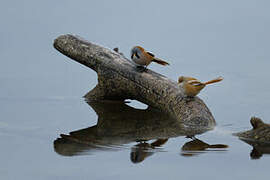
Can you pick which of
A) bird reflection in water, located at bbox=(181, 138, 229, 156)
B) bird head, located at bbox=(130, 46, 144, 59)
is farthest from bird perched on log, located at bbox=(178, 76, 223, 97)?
bird reflection in water, located at bbox=(181, 138, 229, 156)

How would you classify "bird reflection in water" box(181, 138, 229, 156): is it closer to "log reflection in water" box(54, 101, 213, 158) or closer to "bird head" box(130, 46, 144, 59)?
"log reflection in water" box(54, 101, 213, 158)

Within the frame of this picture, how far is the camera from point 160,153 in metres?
9.02

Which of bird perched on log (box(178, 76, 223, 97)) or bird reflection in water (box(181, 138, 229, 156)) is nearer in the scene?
bird reflection in water (box(181, 138, 229, 156))

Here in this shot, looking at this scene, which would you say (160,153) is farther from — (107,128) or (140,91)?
(140,91)

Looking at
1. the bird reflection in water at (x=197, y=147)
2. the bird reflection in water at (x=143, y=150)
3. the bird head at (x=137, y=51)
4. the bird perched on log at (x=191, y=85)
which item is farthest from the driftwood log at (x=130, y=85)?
the bird reflection in water at (x=143, y=150)

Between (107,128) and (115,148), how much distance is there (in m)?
1.15

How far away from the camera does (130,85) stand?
452 inches

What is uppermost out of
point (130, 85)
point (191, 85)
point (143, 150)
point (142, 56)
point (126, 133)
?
point (142, 56)

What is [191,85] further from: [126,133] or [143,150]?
[143,150]

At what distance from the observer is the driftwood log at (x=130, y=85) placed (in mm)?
10438

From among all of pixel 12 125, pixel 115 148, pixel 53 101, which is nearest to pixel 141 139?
pixel 115 148

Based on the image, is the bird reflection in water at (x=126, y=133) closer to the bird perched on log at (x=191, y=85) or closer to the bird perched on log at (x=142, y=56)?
the bird perched on log at (x=191, y=85)

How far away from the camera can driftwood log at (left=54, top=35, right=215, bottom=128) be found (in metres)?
10.4

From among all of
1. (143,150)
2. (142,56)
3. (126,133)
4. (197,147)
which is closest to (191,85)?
(142,56)
